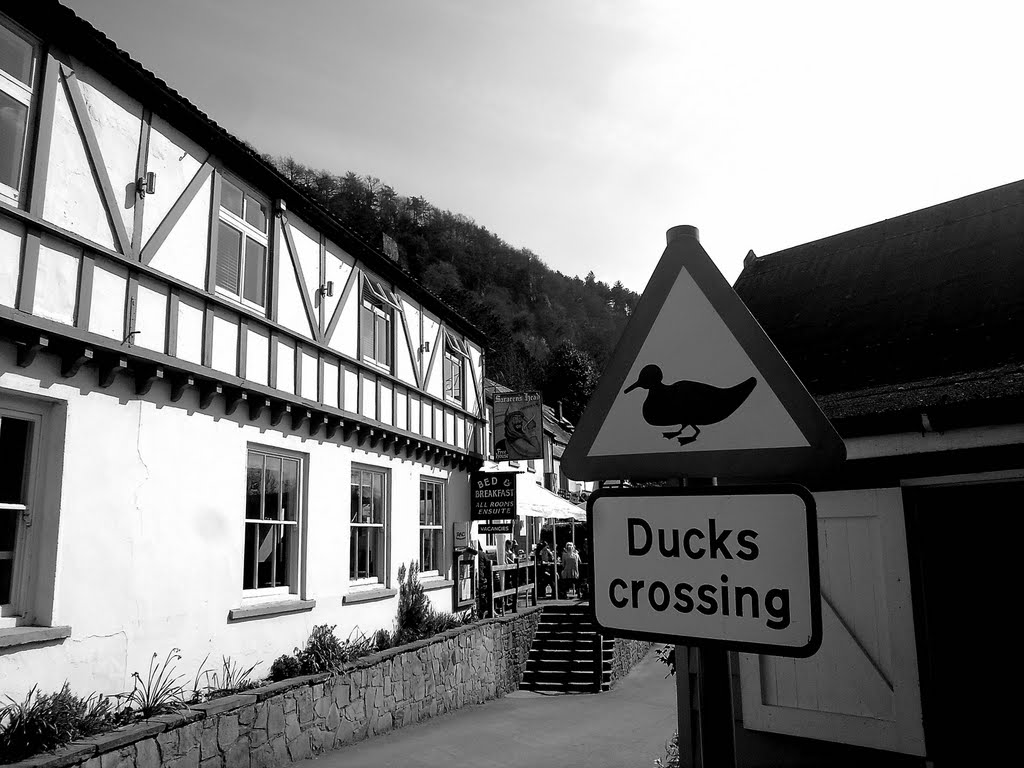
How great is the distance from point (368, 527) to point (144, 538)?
4.90 metres

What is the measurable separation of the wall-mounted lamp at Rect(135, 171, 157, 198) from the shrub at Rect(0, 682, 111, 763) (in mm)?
4643

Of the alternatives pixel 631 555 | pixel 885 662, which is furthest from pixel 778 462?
pixel 885 662

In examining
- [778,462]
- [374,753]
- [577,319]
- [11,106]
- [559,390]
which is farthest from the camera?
[577,319]

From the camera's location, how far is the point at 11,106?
632 centimetres

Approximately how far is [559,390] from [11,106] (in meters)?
52.9

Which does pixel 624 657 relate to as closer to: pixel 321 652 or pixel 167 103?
pixel 321 652

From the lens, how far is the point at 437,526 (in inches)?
569

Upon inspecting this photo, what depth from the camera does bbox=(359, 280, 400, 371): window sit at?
12133 millimetres

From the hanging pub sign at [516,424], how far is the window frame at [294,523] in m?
7.90

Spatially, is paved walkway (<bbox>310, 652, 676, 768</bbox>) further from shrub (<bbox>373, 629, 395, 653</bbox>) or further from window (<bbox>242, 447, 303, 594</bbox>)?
window (<bbox>242, 447, 303, 594</bbox>)

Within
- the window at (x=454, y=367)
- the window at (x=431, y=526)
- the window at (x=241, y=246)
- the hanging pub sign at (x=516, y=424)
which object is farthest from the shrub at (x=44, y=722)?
the hanging pub sign at (x=516, y=424)

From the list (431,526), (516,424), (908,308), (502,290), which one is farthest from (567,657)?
(502,290)

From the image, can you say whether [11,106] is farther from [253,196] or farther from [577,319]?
[577,319]

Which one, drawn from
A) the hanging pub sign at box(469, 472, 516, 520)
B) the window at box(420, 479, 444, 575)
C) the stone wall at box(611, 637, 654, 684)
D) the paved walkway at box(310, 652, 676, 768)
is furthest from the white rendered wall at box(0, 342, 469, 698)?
the stone wall at box(611, 637, 654, 684)
